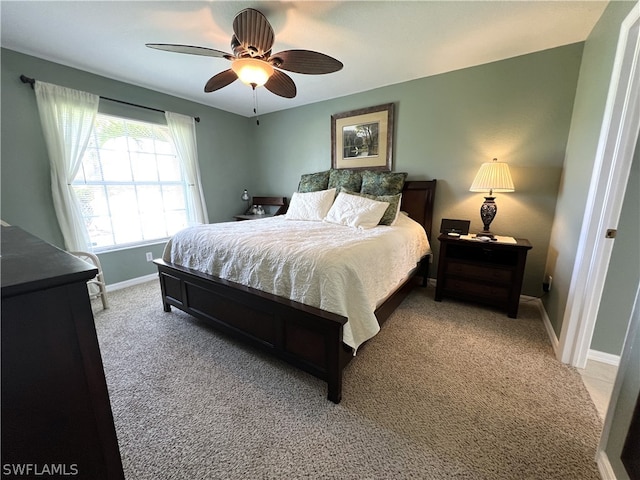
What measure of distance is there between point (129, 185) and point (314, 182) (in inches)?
93.5

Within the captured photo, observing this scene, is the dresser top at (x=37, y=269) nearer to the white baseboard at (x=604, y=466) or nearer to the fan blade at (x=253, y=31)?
the fan blade at (x=253, y=31)

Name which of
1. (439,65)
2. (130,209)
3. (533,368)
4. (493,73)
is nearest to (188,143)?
(130,209)

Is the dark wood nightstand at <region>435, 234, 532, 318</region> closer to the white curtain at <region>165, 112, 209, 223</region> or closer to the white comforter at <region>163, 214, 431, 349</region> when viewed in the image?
the white comforter at <region>163, 214, 431, 349</region>

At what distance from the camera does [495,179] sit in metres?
2.36

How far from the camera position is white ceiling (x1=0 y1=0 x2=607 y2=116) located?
1.80 meters

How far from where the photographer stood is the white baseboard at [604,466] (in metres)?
1.05

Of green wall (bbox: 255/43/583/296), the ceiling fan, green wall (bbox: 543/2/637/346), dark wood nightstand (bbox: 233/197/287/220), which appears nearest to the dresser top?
the ceiling fan

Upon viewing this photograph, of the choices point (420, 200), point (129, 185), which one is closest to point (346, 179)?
point (420, 200)

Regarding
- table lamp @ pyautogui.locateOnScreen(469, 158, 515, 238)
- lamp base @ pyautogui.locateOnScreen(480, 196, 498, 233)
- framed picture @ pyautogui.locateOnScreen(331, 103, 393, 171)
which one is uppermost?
framed picture @ pyautogui.locateOnScreen(331, 103, 393, 171)

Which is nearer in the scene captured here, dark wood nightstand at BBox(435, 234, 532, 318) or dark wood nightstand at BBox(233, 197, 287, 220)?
dark wood nightstand at BBox(435, 234, 532, 318)

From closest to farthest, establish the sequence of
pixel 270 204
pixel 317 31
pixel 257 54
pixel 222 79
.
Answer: pixel 257 54 → pixel 317 31 → pixel 222 79 → pixel 270 204

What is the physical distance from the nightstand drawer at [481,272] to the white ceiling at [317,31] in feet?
6.63

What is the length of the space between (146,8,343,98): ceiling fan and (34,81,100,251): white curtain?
1626mm

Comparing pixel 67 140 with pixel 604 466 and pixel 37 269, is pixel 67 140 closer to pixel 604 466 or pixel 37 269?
pixel 37 269
